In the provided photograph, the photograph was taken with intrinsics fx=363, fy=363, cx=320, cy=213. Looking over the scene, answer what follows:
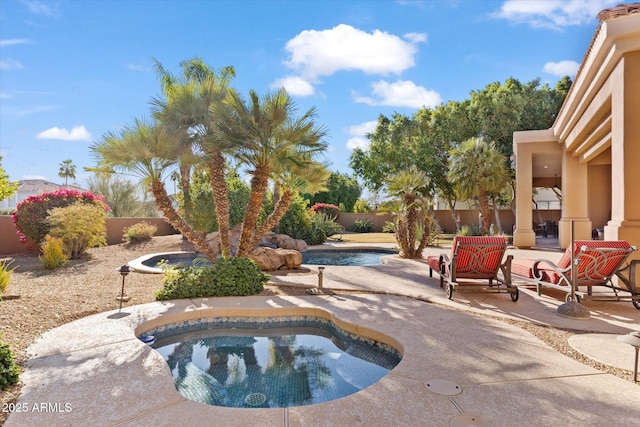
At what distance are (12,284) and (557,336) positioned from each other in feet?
33.8

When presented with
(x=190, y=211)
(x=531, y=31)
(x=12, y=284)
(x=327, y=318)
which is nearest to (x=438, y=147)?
(x=531, y=31)

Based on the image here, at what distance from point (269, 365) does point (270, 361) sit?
0.11 meters

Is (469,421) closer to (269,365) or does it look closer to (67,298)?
(269,365)

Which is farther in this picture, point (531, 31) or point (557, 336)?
point (531, 31)

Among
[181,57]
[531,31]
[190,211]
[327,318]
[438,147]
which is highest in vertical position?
[181,57]

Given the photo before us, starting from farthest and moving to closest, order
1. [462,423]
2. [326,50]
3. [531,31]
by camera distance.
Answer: [326,50], [531,31], [462,423]

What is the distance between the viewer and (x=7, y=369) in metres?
3.12

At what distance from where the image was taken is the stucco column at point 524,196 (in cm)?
1491

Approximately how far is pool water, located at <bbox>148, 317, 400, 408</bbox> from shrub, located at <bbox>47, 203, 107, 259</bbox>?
8830mm

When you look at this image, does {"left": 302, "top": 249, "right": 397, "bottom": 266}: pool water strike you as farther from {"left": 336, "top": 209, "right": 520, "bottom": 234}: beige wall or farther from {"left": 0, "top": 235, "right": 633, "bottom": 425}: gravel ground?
{"left": 336, "top": 209, "right": 520, "bottom": 234}: beige wall

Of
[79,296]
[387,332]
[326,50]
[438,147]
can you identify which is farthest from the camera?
[438,147]

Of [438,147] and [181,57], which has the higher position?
[181,57]

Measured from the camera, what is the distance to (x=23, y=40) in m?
10.3

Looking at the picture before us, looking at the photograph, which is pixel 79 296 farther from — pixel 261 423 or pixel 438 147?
pixel 438 147
